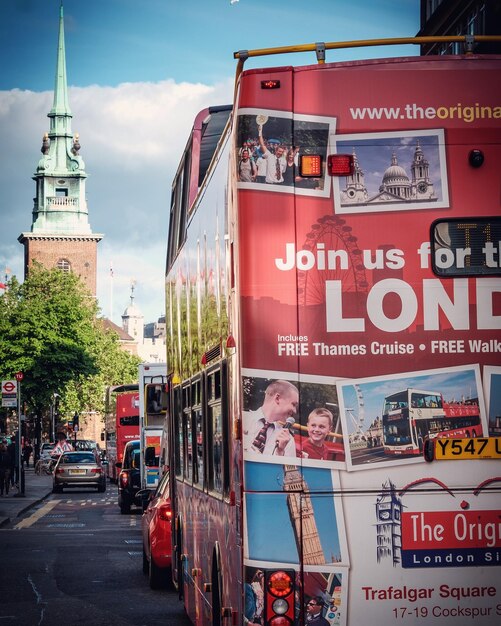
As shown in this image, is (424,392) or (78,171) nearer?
(424,392)

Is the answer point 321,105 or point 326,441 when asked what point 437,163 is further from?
point 326,441

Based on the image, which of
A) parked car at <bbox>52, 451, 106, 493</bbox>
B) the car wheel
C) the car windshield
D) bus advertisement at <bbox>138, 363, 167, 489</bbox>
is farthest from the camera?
the car windshield

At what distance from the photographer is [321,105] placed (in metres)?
6.89

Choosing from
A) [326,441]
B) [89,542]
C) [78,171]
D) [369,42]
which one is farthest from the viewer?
[78,171]

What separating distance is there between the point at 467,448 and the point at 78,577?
12.2 meters

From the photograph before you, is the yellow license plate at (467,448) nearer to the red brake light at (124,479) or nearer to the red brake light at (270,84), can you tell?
the red brake light at (270,84)

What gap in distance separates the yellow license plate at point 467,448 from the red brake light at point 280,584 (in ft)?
3.10

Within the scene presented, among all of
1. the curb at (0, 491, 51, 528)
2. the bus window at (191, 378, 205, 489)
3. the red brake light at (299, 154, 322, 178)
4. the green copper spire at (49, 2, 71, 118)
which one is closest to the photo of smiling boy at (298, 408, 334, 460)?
the red brake light at (299, 154, 322, 178)

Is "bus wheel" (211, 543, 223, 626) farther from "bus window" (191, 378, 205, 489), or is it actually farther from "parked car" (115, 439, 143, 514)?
"parked car" (115, 439, 143, 514)

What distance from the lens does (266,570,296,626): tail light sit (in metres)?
6.52

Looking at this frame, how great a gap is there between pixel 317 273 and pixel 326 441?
0.84 m

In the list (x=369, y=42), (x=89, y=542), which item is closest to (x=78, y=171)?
(x=89, y=542)

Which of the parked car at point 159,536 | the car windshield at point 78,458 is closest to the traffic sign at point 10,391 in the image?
the car windshield at point 78,458

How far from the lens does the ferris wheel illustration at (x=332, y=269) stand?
6.74 m
